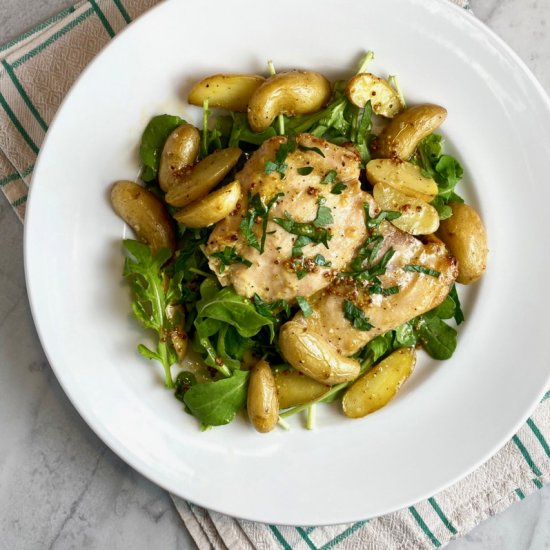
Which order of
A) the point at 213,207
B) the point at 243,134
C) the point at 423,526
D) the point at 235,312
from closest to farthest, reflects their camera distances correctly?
the point at 213,207 < the point at 235,312 < the point at 243,134 < the point at 423,526

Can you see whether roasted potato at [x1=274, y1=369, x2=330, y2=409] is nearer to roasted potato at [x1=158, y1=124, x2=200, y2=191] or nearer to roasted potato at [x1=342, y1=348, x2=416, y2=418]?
roasted potato at [x1=342, y1=348, x2=416, y2=418]

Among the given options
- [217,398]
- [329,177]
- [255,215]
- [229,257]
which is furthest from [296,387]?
[329,177]

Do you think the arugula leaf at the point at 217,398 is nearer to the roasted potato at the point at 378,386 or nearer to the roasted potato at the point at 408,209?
the roasted potato at the point at 378,386

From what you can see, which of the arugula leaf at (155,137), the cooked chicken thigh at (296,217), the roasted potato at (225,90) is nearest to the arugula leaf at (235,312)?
the cooked chicken thigh at (296,217)

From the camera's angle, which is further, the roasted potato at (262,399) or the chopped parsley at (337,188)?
the roasted potato at (262,399)

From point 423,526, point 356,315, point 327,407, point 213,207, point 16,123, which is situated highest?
point 16,123

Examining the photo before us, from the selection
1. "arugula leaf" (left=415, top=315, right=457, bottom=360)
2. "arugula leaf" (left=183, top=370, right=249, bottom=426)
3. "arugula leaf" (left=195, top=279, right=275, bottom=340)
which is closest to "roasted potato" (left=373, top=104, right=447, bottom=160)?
"arugula leaf" (left=415, top=315, right=457, bottom=360)

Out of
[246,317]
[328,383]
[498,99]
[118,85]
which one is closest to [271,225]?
[246,317]

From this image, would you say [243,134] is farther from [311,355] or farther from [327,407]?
[327,407]
